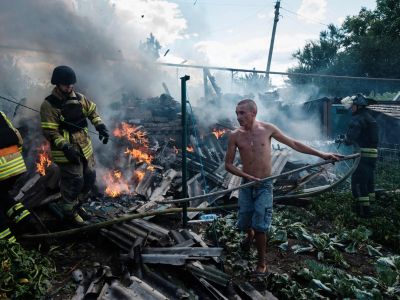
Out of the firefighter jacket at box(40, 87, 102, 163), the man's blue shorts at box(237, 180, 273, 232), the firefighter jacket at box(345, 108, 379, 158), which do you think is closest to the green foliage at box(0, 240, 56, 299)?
the firefighter jacket at box(40, 87, 102, 163)

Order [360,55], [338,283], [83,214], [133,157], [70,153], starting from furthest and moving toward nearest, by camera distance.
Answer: [360,55] → [133,157] → [83,214] → [70,153] → [338,283]

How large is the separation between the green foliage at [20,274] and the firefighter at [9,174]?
32 centimetres

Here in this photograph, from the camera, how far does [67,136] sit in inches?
193

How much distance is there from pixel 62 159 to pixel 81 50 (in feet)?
24.2

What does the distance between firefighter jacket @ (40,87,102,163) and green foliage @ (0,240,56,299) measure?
163 centimetres

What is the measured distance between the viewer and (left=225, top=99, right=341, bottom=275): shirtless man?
4.07 metres

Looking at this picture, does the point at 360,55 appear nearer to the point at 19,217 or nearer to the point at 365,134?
A: the point at 365,134

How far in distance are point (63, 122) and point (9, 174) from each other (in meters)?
1.18

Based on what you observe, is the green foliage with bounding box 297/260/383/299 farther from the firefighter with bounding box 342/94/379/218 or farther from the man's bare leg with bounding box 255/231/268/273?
the firefighter with bounding box 342/94/379/218

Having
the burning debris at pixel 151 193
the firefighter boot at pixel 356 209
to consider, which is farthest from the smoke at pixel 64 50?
the firefighter boot at pixel 356 209

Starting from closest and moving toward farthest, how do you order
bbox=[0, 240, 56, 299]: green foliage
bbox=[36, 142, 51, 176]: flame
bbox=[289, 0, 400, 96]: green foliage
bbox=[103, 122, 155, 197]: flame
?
bbox=[0, 240, 56, 299]: green foliage < bbox=[36, 142, 51, 176]: flame < bbox=[103, 122, 155, 197]: flame < bbox=[289, 0, 400, 96]: green foliage

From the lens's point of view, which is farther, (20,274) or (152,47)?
(152,47)

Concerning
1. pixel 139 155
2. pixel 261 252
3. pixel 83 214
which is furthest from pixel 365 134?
pixel 83 214

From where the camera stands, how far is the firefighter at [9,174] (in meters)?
3.96
